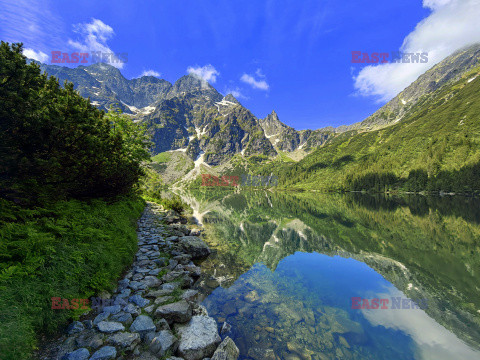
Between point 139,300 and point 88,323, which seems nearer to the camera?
point 88,323

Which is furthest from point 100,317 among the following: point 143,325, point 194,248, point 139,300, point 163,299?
point 194,248

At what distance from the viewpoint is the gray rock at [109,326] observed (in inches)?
200

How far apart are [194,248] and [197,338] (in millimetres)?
9241

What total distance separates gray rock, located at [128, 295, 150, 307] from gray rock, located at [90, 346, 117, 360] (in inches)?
92.4

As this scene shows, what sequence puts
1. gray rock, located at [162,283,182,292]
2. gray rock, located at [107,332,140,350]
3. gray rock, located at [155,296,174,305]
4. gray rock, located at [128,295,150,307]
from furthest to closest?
gray rock, located at [162,283,182,292], gray rock, located at [155,296,174,305], gray rock, located at [128,295,150,307], gray rock, located at [107,332,140,350]

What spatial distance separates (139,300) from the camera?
22.7 ft

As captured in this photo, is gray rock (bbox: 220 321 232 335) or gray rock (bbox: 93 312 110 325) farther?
gray rock (bbox: 220 321 232 335)

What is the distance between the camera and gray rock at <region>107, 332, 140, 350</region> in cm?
469

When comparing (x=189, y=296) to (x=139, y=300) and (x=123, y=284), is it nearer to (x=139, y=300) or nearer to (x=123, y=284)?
(x=139, y=300)

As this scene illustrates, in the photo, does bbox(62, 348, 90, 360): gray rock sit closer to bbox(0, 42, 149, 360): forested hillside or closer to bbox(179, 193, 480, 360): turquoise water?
bbox(0, 42, 149, 360): forested hillside

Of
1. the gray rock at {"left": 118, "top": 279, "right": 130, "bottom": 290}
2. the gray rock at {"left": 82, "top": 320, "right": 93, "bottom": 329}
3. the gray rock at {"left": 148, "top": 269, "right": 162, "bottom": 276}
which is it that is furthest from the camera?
the gray rock at {"left": 148, "top": 269, "right": 162, "bottom": 276}

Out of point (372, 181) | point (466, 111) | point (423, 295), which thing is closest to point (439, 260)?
point (423, 295)

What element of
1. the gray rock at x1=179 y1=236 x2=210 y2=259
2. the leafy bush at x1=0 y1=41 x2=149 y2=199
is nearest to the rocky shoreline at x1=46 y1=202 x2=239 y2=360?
the gray rock at x1=179 y1=236 x2=210 y2=259

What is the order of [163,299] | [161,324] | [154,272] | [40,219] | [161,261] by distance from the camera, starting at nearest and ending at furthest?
[161,324] < [40,219] < [163,299] < [154,272] < [161,261]
